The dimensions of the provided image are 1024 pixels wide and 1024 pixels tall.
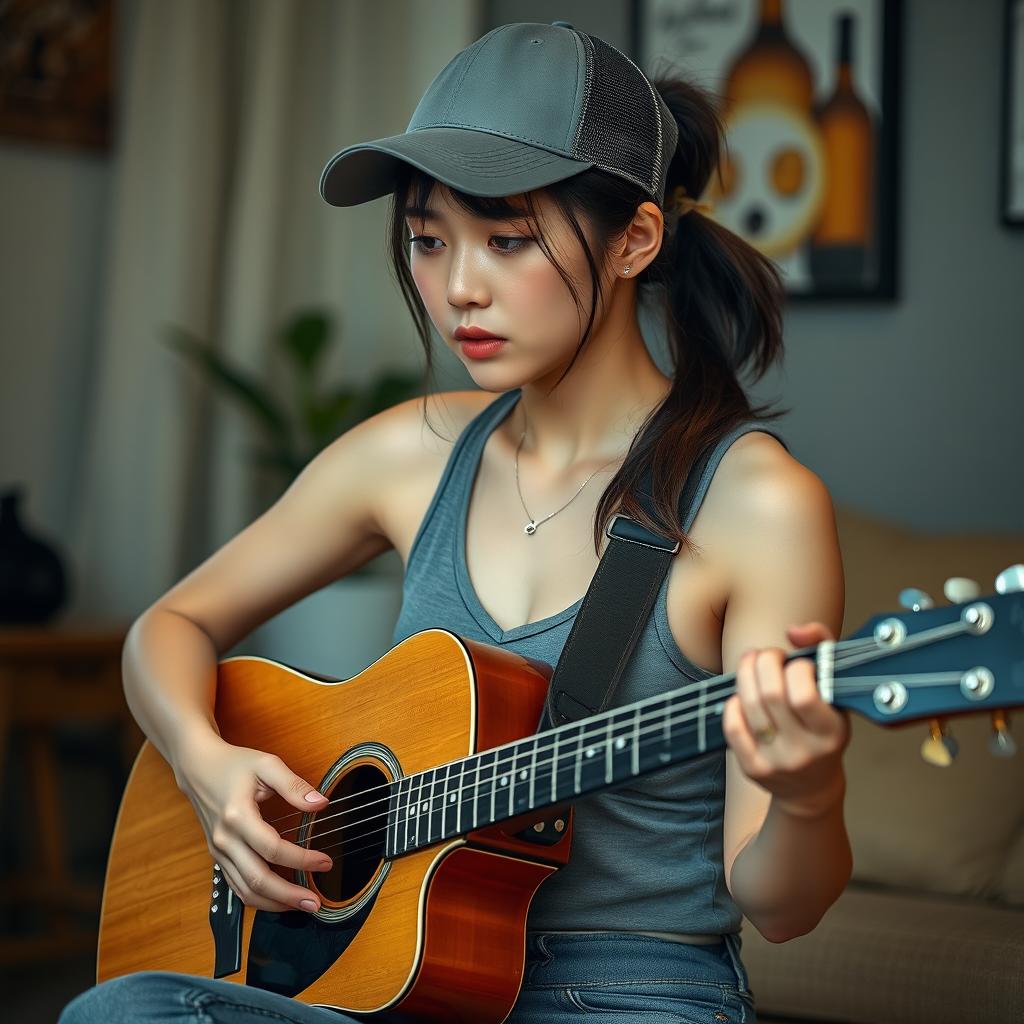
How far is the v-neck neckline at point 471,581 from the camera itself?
1274 millimetres

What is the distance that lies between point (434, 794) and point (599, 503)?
33 cm

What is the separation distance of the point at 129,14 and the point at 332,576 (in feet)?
7.82

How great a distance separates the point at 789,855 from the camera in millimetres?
995

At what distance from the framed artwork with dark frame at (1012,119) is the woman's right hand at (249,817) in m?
1.90

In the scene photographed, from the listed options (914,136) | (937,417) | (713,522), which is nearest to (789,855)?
(713,522)

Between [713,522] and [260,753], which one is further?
[260,753]

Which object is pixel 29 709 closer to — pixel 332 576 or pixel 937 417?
pixel 332 576

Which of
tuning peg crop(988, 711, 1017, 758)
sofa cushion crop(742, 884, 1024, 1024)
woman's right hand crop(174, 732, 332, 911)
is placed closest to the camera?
tuning peg crop(988, 711, 1017, 758)

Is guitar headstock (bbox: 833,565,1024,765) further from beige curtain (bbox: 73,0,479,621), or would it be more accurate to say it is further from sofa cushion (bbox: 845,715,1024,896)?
beige curtain (bbox: 73,0,479,621)

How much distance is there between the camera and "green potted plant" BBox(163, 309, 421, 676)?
2.91m

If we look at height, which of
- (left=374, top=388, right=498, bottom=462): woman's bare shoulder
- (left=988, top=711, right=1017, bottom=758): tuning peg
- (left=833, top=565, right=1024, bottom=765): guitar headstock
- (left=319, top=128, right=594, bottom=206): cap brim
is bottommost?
(left=988, top=711, right=1017, bottom=758): tuning peg

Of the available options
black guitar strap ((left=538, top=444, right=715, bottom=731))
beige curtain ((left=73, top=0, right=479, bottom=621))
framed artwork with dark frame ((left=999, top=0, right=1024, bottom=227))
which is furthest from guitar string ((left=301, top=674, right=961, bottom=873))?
beige curtain ((left=73, top=0, right=479, bottom=621))

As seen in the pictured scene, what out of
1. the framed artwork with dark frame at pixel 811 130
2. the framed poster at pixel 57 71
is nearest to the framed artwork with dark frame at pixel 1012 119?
the framed artwork with dark frame at pixel 811 130

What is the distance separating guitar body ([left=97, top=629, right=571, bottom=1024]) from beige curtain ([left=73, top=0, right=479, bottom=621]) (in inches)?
75.7
